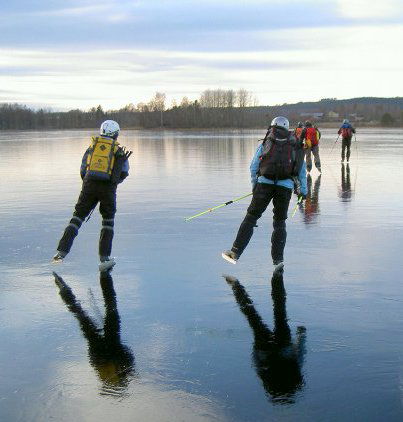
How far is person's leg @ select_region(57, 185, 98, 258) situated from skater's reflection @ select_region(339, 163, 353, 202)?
6737 mm

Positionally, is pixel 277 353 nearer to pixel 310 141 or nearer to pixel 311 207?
pixel 311 207

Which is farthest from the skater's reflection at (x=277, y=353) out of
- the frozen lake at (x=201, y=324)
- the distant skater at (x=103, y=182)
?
the distant skater at (x=103, y=182)

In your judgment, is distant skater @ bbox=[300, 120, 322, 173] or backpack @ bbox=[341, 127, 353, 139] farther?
backpack @ bbox=[341, 127, 353, 139]

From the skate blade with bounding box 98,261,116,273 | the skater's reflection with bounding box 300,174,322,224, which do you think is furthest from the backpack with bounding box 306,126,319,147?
the skate blade with bounding box 98,261,116,273

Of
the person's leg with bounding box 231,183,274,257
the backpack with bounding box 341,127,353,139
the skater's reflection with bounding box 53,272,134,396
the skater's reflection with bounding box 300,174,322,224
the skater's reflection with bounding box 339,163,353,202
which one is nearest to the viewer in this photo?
the skater's reflection with bounding box 53,272,134,396

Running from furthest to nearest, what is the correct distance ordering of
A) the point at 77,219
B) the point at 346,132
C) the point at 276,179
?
the point at 346,132, the point at 77,219, the point at 276,179

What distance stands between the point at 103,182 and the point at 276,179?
2063 mm

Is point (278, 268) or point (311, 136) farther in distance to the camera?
point (311, 136)

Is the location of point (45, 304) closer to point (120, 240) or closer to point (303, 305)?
point (303, 305)

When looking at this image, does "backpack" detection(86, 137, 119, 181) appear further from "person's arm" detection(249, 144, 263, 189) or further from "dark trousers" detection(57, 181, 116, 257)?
"person's arm" detection(249, 144, 263, 189)

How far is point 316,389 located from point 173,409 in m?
0.94

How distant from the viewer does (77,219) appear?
7539mm

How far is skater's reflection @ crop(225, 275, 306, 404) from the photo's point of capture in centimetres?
403

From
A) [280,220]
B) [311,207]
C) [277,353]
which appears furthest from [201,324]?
[311,207]
